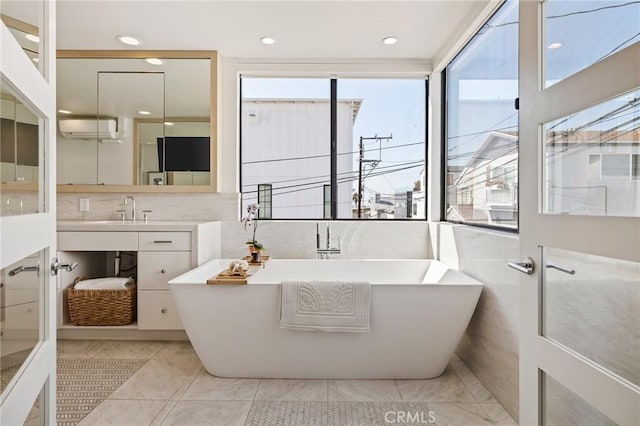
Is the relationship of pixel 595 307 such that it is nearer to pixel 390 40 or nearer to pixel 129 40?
pixel 390 40

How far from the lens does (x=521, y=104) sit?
1.15m

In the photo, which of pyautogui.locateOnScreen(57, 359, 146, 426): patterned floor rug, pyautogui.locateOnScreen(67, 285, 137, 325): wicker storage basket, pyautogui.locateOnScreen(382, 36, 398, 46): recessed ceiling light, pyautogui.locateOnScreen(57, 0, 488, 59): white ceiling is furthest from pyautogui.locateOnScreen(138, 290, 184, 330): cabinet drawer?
pyautogui.locateOnScreen(382, 36, 398, 46): recessed ceiling light

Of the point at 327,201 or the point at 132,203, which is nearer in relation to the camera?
the point at 132,203

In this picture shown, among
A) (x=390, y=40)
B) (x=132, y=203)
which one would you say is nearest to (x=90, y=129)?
(x=132, y=203)

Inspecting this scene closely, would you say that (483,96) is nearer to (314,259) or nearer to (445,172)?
(445,172)

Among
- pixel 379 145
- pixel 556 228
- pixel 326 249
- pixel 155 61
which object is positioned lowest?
pixel 326 249

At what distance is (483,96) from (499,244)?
104cm

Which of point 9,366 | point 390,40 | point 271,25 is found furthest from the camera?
point 390,40

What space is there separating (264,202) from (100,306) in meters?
1.61

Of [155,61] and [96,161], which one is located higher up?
[155,61]

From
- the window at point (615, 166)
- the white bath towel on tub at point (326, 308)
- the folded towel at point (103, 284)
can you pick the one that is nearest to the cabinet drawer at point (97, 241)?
the folded towel at point (103, 284)

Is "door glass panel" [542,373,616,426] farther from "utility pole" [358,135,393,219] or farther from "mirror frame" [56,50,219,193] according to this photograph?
"mirror frame" [56,50,219,193]

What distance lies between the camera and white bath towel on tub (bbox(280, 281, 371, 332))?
197cm

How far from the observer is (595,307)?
0.91m
